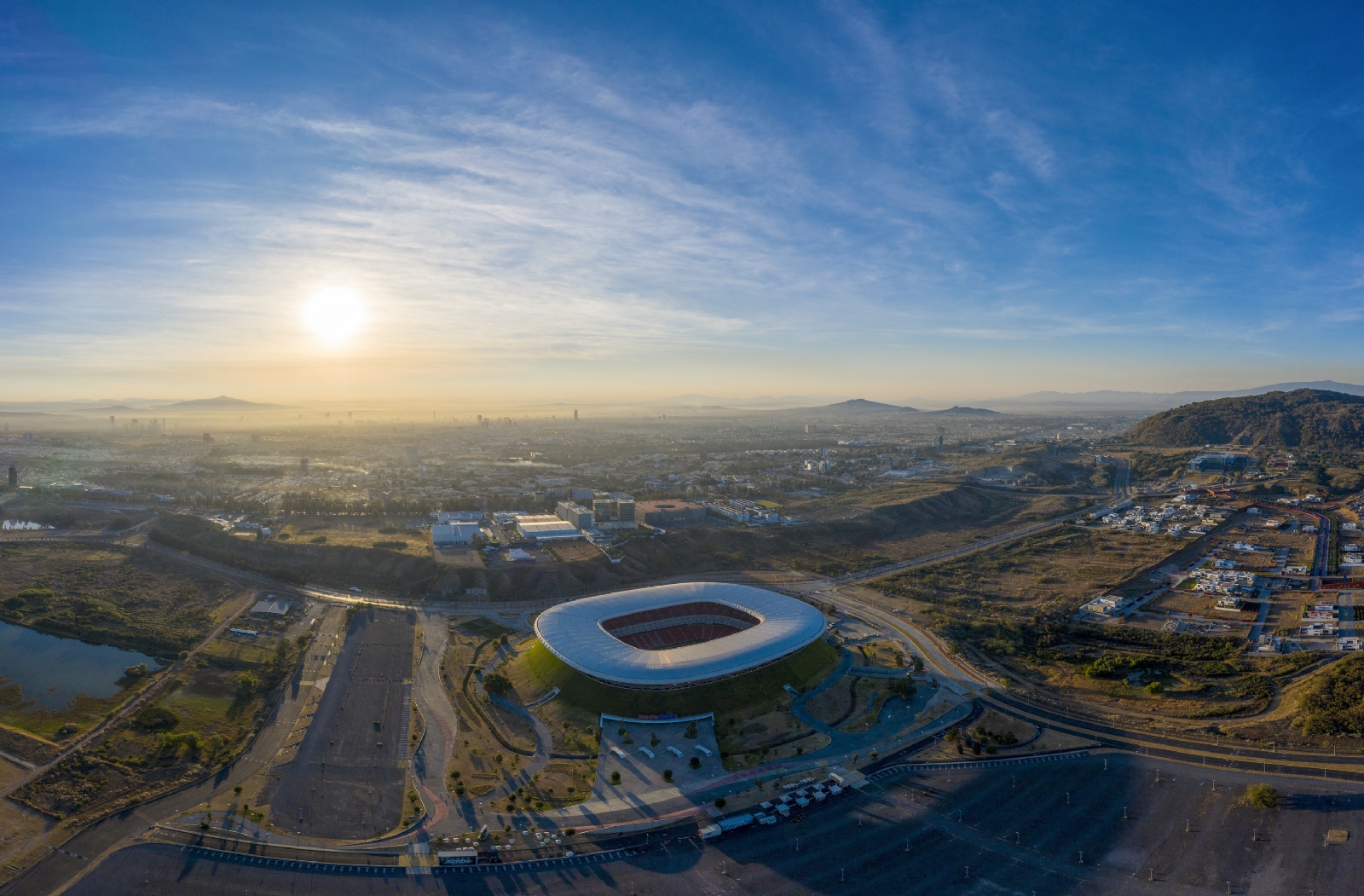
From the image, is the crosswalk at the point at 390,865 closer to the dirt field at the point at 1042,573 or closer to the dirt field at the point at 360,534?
the dirt field at the point at 1042,573

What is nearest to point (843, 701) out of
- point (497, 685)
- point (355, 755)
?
point (497, 685)

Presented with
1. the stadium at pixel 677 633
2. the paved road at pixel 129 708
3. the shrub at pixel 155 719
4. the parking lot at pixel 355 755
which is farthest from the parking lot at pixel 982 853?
the shrub at pixel 155 719

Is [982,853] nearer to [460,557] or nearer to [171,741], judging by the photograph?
[171,741]

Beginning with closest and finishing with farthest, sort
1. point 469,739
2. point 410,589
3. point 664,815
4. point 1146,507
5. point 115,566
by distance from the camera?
1. point 664,815
2. point 469,739
3. point 410,589
4. point 115,566
5. point 1146,507

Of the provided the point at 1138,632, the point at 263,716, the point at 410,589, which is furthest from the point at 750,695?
the point at 410,589

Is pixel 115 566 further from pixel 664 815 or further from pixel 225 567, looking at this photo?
pixel 664 815

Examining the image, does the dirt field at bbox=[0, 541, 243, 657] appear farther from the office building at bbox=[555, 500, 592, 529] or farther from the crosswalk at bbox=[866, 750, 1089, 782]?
the crosswalk at bbox=[866, 750, 1089, 782]
